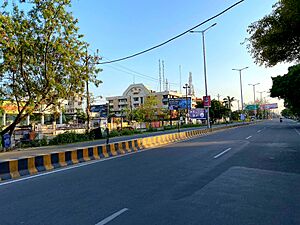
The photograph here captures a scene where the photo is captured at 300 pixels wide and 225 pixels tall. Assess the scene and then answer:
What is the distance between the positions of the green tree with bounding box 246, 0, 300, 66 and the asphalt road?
424cm

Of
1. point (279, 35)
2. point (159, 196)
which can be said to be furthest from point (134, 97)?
point (159, 196)

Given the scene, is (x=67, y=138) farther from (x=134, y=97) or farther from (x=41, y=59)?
(x=134, y=97)

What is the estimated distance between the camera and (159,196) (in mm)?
6262

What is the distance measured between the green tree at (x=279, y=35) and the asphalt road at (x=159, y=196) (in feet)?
13.9

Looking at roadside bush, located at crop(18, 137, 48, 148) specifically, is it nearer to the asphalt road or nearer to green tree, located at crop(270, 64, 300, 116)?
the asphalt road

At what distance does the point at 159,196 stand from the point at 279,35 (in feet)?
23.6

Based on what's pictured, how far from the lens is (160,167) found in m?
10.2

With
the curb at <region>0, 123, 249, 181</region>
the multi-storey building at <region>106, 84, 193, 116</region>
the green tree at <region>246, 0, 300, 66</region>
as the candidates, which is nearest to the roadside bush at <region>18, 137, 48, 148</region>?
the curb at <region>0, 123, 249, 181</region>

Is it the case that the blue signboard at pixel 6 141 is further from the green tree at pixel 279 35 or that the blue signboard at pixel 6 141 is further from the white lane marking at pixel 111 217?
the white lane marking at pixel 111 217

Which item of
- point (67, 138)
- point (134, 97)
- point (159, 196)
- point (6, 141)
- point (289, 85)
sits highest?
point (134, 97)

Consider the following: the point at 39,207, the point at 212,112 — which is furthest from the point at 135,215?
the point at 212,112

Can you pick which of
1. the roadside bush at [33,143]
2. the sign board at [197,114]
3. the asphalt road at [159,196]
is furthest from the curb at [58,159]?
the sign board at [197,114]

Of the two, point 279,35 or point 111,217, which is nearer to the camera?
point 111,217

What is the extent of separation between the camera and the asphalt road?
Answer: 4.93m
